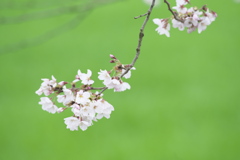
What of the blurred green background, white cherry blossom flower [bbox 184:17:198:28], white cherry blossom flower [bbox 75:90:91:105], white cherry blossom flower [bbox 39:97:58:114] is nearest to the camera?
white cherry blossom flower [bbox 75:90:91:105]

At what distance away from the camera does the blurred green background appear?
3051 millimetres

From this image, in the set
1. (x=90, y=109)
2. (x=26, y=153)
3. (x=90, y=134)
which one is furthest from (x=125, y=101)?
(x=90, y=109)

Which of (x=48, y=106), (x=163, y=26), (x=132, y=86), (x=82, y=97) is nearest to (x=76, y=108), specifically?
(x=82, y=97)

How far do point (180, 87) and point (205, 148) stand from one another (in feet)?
3.22

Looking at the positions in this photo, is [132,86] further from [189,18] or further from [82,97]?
[82,97]

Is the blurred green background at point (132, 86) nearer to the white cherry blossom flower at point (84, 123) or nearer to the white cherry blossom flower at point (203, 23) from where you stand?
the white cherry blossom flower at point (203, 23)

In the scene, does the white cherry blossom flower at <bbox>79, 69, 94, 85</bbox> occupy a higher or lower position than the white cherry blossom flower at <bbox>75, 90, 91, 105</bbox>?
higher

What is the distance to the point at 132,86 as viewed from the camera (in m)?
3.96

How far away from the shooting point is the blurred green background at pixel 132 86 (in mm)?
3051

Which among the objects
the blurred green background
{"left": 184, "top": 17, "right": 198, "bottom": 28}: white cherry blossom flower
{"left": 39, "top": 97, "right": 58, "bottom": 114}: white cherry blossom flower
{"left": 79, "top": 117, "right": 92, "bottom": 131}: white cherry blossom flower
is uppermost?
the blurred green background

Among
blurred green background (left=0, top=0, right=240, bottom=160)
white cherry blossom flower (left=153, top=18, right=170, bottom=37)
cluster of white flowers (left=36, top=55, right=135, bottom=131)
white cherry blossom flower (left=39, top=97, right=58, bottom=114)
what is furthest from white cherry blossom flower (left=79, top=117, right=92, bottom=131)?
blurred green background (left=0, top=0, right=240, bottom=160)

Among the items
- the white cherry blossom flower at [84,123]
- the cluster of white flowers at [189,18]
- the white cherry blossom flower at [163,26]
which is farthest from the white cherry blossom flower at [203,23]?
the white cherry blossom flower at [84,123]

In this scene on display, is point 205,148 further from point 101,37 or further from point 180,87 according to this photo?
point 101,37

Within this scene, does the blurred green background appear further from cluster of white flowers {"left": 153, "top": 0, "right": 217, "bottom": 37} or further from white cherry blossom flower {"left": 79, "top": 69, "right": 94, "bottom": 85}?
white cherry blossom flower {"left": 79, "top": 69, "right": 94, "bottom": 85}
